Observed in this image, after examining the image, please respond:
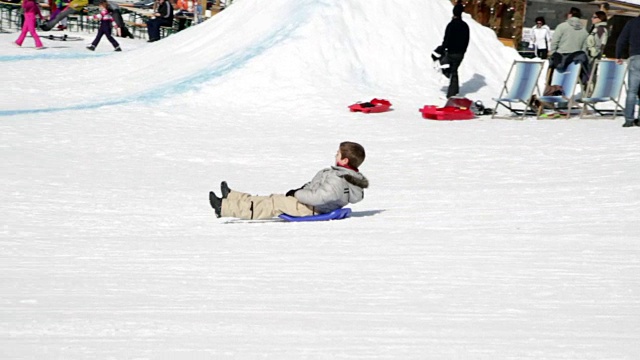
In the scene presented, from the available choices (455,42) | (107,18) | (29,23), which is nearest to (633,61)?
(455,42)

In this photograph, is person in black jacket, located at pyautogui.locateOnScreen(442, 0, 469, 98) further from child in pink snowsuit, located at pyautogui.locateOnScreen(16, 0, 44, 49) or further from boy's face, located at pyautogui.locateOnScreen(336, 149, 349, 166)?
child in pink snowsuit, located at pyautogui.locateOnScreen(16, 0, 44, 49)

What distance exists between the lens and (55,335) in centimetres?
386

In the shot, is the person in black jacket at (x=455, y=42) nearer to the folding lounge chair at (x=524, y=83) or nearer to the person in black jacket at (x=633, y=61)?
the folding lounge chair at (x=524, y=83)

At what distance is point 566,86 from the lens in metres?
13.6

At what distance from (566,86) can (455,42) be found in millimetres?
1724

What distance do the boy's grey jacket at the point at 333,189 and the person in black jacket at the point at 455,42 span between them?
7.72 m

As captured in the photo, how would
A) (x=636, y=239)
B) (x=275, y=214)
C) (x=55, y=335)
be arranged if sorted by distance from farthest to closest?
(x=275, y=214), (x=636, y=239), (x=55, y=335)

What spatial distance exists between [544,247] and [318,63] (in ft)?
31.1

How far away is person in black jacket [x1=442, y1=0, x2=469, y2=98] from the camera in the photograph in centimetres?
1429

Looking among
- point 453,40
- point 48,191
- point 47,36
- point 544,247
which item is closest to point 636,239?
point 544,247

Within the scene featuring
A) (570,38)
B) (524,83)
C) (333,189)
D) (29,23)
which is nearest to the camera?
(333,189)

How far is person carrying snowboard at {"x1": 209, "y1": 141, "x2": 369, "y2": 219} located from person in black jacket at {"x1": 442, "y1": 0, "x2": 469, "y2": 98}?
7.68m

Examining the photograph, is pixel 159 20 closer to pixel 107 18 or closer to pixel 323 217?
pixel 107 18

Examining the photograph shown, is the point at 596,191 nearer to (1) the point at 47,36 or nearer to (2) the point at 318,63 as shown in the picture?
(2) the point at 318,63
